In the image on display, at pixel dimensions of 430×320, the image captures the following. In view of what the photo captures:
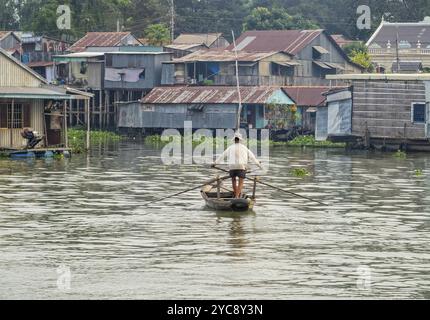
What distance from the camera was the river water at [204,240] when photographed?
1461cm

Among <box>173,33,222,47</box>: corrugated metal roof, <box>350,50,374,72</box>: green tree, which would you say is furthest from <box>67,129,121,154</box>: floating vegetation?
<box>350,50,374,72</box>: green tree

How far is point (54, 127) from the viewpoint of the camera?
39.0 m

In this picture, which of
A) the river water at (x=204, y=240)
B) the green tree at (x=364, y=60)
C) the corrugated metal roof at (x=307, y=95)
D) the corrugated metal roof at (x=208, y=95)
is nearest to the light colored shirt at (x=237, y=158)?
the river water at (x=204, y=240)

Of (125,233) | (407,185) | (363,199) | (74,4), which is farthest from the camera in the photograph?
(74,4)

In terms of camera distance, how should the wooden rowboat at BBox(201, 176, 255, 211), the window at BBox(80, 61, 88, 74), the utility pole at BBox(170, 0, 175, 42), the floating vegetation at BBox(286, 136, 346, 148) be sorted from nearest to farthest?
the wooden rowboat at BBox(201, 176, 255, 211), the floating vegetation at BBox(286, 136, 346, 148), the window at BBox(80, 61, 88, 74), the utility pole at BBox(170, 0, 175, 42)

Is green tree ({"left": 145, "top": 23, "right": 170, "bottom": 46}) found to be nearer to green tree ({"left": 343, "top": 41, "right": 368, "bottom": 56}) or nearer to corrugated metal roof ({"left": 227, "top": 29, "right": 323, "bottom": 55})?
corrugated metal roof ({"left": 227, "top": 29, "right": 323, "bottom": 55})

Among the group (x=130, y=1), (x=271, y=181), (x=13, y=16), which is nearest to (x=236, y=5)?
(x=130, y=1)

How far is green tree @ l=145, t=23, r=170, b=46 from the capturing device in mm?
69562

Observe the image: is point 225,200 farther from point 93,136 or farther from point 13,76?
point 93,136

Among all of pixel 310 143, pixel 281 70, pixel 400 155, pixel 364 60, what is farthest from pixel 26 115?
pixel 364 60

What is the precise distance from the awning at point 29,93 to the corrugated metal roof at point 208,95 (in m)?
16.6

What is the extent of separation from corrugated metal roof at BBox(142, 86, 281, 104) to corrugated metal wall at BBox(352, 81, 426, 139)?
6823 millimetres
